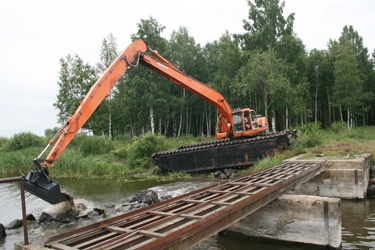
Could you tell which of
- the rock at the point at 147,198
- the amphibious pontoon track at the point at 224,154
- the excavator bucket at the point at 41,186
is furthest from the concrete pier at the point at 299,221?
the amphibious pontoon track at the point at 224,154

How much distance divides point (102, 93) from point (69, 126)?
1.71 m

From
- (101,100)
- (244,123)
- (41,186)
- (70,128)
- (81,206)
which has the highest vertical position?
(101,100)

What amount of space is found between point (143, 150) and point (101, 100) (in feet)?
26.3

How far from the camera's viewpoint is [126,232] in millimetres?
3506

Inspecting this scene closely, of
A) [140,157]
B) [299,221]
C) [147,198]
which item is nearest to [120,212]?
[147,198]

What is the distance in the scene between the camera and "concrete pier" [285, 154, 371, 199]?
26.6 feet

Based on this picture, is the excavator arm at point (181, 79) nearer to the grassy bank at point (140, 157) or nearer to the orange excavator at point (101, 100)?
the orange excavator at point (101, 100)

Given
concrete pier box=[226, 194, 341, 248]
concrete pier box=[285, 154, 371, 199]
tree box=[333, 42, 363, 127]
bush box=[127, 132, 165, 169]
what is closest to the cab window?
bush box=[127, 132, 165, 169]

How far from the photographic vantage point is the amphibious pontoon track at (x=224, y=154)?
12336mm

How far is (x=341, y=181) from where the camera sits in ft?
27.1

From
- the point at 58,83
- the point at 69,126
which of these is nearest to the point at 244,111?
the point at 69,126

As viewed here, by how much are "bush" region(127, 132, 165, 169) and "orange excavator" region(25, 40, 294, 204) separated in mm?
1891

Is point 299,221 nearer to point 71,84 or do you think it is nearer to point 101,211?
point 101,211

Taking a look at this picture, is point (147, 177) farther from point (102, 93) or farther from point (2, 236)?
point (2, 236)
